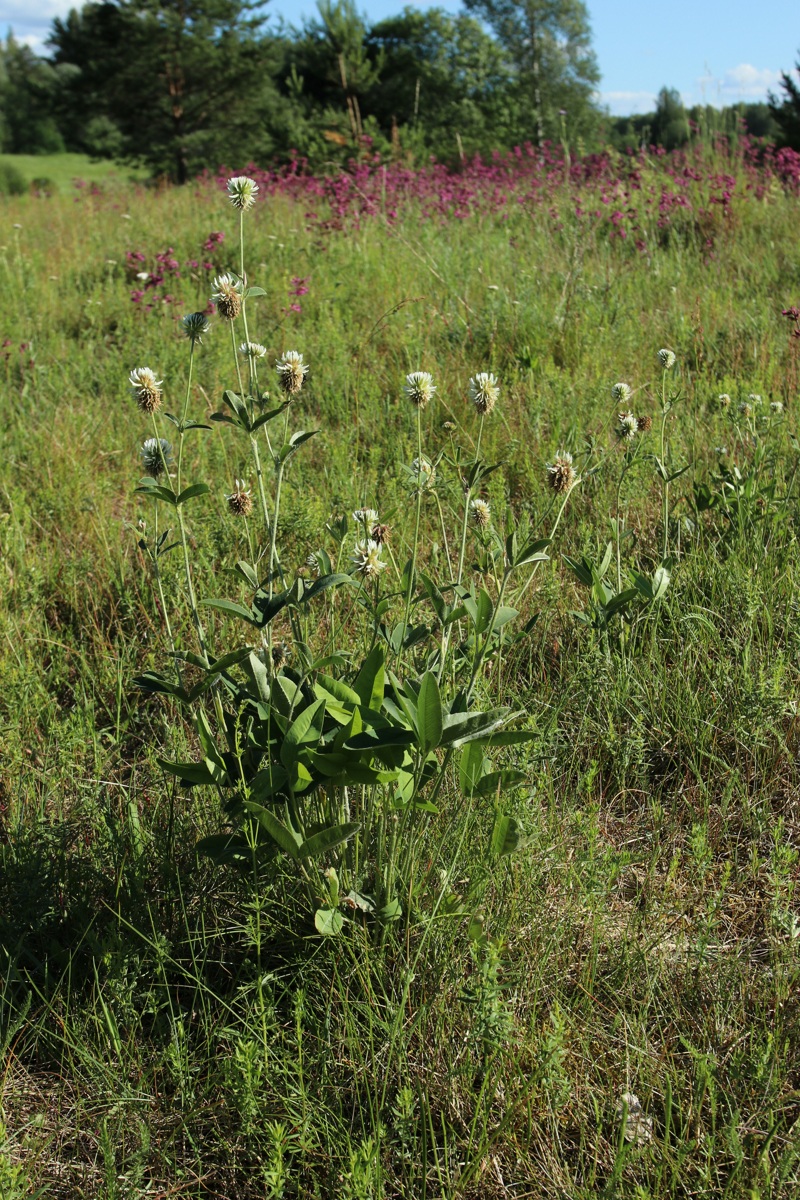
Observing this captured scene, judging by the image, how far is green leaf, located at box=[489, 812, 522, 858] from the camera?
146cm

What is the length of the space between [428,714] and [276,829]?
299mm

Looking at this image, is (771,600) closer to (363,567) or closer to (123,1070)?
(363,567)

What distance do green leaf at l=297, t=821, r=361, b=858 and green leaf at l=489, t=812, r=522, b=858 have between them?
0.80 ft

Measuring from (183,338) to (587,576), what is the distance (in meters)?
3.30

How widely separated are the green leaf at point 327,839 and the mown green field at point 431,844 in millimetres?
84

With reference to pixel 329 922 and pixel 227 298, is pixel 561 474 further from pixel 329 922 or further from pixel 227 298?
pixel 329 922

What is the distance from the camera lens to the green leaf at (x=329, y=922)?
54.6 inches

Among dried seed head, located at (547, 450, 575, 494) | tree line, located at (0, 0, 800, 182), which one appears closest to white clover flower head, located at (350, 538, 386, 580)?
dried seed head, located at (547, 450, 575, 494)

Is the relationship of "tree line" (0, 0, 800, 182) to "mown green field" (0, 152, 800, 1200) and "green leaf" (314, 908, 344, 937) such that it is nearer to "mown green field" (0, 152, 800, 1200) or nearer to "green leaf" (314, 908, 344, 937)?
"mown green field" (0, 152, 800, 1200)

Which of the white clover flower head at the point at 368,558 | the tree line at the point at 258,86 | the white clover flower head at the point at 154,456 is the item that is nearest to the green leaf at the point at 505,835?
the white clover flower head at the point at 368,558

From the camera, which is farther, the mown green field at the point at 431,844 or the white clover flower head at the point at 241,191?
the white clover flower head at the point at 241,191

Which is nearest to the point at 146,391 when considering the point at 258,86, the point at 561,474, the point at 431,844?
the point at 561,474

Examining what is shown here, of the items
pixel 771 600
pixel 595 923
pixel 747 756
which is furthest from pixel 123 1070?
pixel 771 600

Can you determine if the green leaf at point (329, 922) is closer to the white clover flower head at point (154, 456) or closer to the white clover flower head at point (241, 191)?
the white clover flower head at point (154, 456)
